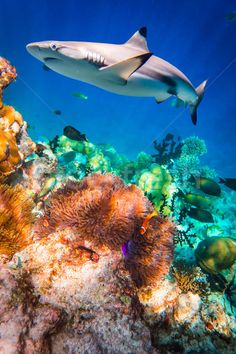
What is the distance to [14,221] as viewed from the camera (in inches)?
99.6

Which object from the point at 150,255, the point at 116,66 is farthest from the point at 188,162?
the point at 116,66

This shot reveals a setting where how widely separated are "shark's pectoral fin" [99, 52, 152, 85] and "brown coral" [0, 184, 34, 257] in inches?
77.3

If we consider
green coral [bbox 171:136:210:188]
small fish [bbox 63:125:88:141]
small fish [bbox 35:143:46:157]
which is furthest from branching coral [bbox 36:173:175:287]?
green coral [bbox 171:136:210:188]

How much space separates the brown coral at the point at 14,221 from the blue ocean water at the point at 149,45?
13515 millimetres

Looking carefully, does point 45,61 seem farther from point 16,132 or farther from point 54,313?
point 54,313

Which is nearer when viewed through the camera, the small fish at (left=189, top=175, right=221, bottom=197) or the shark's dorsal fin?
the shark's dorsal fin

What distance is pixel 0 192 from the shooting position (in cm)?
260

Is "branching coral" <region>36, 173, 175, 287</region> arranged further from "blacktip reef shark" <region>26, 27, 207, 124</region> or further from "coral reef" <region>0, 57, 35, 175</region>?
"blacktip reef shark" <region>26, 27, 207, 124</region>

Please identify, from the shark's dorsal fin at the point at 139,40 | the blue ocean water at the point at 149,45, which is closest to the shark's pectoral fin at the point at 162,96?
the shark's dorsal fin at the point at 139,40

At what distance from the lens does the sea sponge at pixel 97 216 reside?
2692 mm

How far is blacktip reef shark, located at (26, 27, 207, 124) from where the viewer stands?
8.77 feet

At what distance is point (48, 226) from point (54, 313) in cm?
106

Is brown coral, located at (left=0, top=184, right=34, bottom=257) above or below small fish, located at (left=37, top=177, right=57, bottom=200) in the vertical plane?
below

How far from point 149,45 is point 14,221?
48.5m
